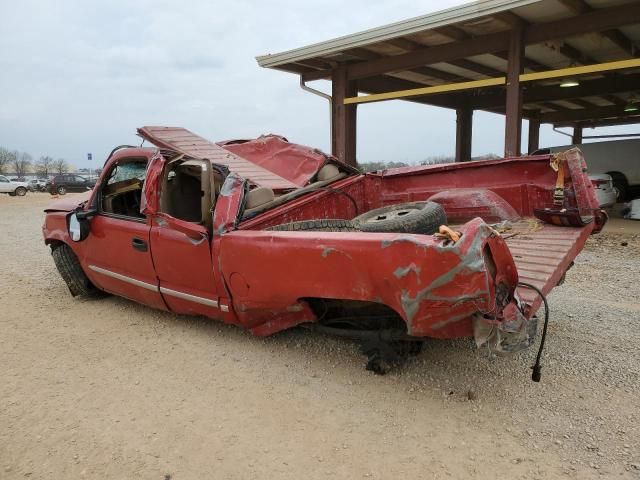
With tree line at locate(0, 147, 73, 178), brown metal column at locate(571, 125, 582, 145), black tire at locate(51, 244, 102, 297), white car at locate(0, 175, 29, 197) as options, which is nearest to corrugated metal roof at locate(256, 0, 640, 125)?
black tire at locate(51, 244, 102, 297)

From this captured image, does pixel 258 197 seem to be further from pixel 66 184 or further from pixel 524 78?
pixel 66 184

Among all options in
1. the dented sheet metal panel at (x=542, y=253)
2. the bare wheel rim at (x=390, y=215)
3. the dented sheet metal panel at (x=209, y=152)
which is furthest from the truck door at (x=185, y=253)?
the dented sheet metal panel at (x=542, y=253)

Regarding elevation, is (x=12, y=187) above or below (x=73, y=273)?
above

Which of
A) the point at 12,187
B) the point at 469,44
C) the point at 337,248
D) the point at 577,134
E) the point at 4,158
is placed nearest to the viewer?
the point at 337,248

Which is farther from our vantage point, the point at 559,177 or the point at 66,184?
the point at 66,184

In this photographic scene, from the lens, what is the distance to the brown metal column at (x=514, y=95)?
887cm

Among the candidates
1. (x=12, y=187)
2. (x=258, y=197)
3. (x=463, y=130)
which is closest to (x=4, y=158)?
(x=12, y=187)

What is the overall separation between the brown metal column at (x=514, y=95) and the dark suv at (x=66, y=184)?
29445mm

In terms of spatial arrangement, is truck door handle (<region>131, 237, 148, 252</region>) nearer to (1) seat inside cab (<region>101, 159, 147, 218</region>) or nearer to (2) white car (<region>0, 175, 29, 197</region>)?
(1) seat inside cab (<region>101, 159, 147, 218</region>)

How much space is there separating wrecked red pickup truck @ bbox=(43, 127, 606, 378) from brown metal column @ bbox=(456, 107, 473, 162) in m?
11.9

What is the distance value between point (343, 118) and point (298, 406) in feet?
32.3

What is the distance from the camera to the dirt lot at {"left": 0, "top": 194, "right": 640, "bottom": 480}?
7.61ft

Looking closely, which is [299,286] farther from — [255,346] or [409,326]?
[255,346]

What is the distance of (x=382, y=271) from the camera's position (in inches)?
101
